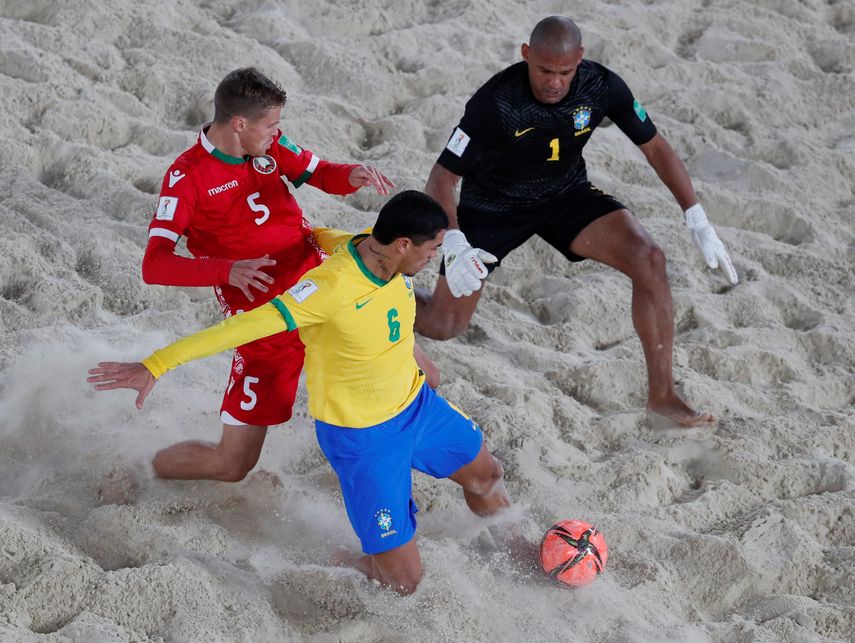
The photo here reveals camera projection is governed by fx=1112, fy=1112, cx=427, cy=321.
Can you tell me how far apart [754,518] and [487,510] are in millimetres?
989

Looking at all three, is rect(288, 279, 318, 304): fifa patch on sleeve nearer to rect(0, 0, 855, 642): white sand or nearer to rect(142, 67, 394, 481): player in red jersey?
rect(142, 67, 394, 481): player in red jersey

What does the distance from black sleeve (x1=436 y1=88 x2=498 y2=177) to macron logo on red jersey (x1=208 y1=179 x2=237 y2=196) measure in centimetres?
Answer: 115

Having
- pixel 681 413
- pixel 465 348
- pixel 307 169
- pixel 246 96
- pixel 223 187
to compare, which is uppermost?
pixel 246 96

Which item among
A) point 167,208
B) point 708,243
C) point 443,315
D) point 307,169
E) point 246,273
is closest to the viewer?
point 246,273

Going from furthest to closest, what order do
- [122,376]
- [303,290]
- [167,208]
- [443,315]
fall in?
[443,315] → [167,208] → [303,290] → [122,376]

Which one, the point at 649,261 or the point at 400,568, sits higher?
the point at 649,261

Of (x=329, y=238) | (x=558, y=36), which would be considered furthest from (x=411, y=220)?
(x=558, y=36)

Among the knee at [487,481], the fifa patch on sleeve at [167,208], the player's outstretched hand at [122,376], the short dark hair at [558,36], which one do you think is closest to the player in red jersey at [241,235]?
the fifa patch on sleeve at [167,208]

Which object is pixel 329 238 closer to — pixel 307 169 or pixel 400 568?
pixel 307 169

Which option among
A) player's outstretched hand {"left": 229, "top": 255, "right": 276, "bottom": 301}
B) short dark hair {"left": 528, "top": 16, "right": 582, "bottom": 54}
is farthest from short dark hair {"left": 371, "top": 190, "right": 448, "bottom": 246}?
short dark hair {"left": 528, "top": 16, "right": 582, "bottom": 54}

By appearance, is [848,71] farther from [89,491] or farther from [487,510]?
[89,491]

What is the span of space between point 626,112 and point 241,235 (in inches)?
71.9

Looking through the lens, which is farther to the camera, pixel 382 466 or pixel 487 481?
pixel 487 481

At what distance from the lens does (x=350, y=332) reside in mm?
3439
